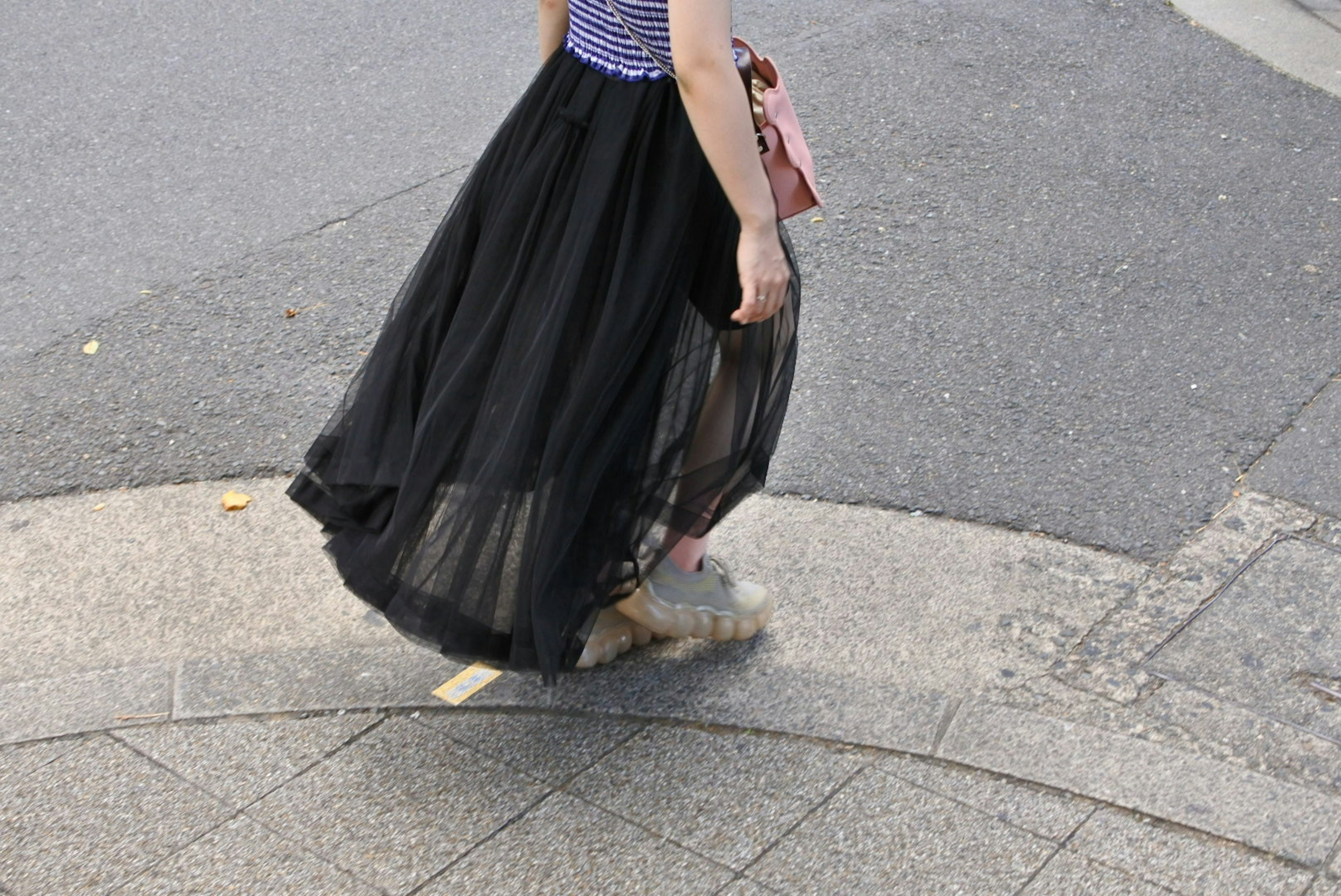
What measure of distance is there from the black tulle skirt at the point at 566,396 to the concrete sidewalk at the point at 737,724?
0.32 metres

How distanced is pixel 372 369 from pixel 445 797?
0.87 metres

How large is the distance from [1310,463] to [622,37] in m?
2.33

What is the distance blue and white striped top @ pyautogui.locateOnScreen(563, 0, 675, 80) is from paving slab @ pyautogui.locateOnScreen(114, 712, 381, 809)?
4.48 ft

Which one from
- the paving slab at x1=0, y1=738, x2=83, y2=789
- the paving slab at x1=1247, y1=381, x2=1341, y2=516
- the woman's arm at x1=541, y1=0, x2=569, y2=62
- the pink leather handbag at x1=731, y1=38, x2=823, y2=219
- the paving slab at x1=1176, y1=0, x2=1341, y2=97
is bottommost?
the paving slab at x1=0, y1=738, x2=83, y2=789

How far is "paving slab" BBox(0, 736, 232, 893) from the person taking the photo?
2418 mm

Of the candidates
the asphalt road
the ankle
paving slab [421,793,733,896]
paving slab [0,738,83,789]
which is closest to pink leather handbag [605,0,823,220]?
the ankle

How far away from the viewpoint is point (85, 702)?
282cm

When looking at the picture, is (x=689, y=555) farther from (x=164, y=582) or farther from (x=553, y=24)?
(x=164, y=582)

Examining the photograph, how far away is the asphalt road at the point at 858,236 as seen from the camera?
149 inches

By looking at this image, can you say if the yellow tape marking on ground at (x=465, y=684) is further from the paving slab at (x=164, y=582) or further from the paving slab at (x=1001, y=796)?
the paving slab at (x=1001, y=796)

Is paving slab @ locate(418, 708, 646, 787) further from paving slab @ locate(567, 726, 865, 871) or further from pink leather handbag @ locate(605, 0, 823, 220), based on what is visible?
pink leather handbag @ locate(605, 0, 823, 220)

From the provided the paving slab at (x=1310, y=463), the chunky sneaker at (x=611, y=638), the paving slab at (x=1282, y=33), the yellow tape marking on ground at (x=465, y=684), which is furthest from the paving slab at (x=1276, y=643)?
the paving slab at (x=1282, y=33)

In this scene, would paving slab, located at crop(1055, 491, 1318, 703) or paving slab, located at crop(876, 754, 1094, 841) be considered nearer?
paving slab, located at crop(876, 754, 1094, 841)

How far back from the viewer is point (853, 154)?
554 cm
